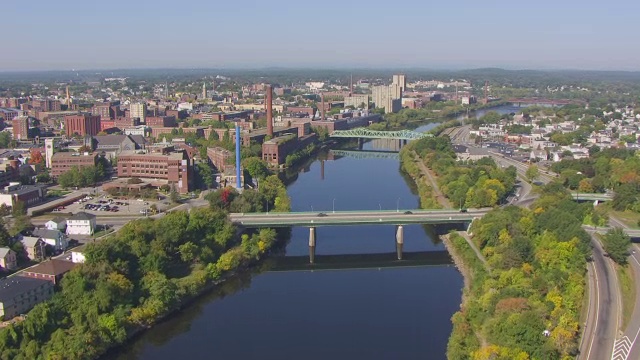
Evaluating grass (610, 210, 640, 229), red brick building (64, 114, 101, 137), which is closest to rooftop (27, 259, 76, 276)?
grass (610, 210, 640, 229)

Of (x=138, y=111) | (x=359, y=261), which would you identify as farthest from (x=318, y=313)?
(x=138, y=111)

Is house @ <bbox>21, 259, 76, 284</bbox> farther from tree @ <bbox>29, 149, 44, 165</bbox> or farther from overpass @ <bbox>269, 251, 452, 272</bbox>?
tree @ <bbox>29, 149, 44, 165</bbox>

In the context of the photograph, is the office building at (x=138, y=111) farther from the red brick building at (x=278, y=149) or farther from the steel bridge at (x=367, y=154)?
the steel bridge at (x=367, y=154)

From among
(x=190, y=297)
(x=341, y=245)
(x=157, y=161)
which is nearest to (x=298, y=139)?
(x=157, y=161)

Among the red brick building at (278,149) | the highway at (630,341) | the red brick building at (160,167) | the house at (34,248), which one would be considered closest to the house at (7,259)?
the house at (34,248)

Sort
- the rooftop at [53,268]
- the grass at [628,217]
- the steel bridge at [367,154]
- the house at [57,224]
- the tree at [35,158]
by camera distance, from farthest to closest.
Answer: the steel bridge at [367,154] → the tree at [35,158] → the grass at [628,217] → the house at [57,224] → the rooftop at [53,268]
